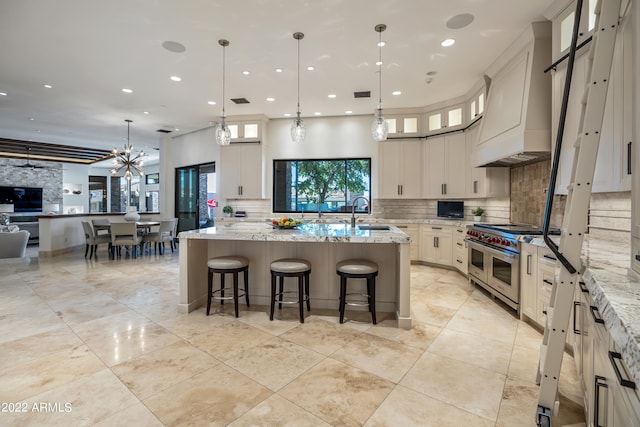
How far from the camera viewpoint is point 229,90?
5305 mm

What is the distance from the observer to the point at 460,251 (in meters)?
5.18

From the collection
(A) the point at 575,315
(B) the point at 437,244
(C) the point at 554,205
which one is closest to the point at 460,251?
(B) the point at 437,244

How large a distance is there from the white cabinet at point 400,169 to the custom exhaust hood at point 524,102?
2.13m

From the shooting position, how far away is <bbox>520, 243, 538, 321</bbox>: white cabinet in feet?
9.69

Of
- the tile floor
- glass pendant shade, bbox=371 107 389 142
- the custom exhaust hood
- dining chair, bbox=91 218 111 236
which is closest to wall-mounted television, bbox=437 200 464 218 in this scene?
the custom exhaust hood

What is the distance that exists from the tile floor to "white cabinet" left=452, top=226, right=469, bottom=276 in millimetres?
1219

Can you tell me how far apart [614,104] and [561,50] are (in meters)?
1.20

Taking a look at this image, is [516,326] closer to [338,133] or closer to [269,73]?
[269,73]

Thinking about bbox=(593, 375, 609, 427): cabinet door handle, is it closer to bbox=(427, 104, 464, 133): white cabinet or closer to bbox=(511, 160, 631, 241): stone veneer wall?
bbox=(511, 160, 631, 241): stone veneer wall

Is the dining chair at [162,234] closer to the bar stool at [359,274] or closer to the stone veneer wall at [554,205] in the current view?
the bar stool at [359,274]

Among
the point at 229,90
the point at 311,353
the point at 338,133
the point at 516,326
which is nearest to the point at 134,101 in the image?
the point at 229,90

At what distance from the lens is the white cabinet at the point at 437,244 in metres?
5.50

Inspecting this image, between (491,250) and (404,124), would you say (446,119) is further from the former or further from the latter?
(491,250)

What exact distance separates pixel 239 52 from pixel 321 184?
3.51m
